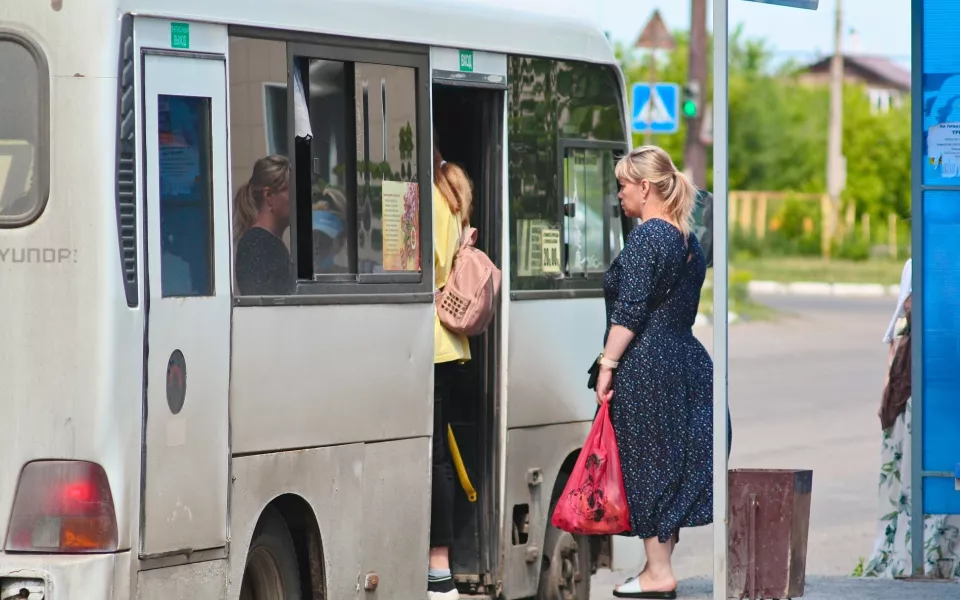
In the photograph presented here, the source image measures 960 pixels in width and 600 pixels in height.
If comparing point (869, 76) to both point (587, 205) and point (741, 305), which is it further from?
point (587, 205)

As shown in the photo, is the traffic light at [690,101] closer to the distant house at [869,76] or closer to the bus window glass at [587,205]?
the bus window glass at [587,205]

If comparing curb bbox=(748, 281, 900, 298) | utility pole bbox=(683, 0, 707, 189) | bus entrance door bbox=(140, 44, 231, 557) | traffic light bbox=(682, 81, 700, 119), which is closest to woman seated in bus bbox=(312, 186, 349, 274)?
bus entrance door bbox=(140, 44, 231, 557)

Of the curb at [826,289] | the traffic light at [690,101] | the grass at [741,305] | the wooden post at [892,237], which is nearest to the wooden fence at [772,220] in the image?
the wooden post at [892,237]

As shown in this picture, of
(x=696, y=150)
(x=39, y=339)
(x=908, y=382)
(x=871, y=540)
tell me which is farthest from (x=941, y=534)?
(x=696, y=150)

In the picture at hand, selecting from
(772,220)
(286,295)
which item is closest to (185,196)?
(286,295)

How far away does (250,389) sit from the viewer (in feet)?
19.8

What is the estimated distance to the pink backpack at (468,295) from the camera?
23.4 ft

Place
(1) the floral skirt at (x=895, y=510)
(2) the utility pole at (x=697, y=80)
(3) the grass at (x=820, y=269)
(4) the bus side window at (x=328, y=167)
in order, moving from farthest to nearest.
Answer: (3) the grass at (x=820, y=269)
(2) the utility pole at (x=697, y=80)
(1) the floral skirt at (x=895, y=510)
(4) the bus side window at (x=328, y=167)

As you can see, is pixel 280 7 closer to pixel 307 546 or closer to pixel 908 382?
pixel 307 546

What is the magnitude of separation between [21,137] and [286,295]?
1.12m

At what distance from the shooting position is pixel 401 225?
6918mm

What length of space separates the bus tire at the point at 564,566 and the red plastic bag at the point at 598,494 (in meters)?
0.83

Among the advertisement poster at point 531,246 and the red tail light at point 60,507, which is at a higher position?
the advertisement poster at point 531,246

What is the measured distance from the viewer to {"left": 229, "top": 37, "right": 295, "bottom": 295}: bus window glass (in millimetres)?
6059
